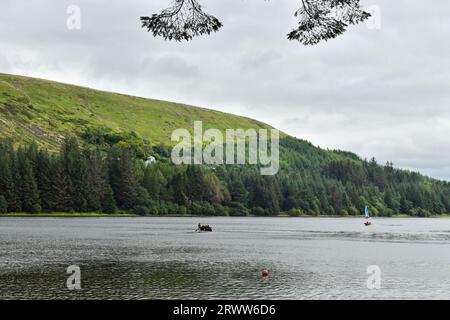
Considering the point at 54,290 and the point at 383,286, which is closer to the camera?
the point at 54,290

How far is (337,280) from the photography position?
192 feet

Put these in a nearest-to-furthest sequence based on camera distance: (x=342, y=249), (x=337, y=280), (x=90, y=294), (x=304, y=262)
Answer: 1. (x=90, y=294)
2. (x=337, y=280)
3. (x=304, y=262)
4. (x=342, y=249)

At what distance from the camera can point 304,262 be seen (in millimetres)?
74688

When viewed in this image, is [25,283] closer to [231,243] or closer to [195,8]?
[195,8]

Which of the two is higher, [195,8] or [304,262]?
[195,8]

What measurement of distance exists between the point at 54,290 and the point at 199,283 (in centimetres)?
1412

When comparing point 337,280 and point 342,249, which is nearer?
point 337,280

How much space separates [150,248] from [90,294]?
44.1 m

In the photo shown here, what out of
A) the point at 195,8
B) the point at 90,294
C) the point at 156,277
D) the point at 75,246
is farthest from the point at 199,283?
the point at 75,246
